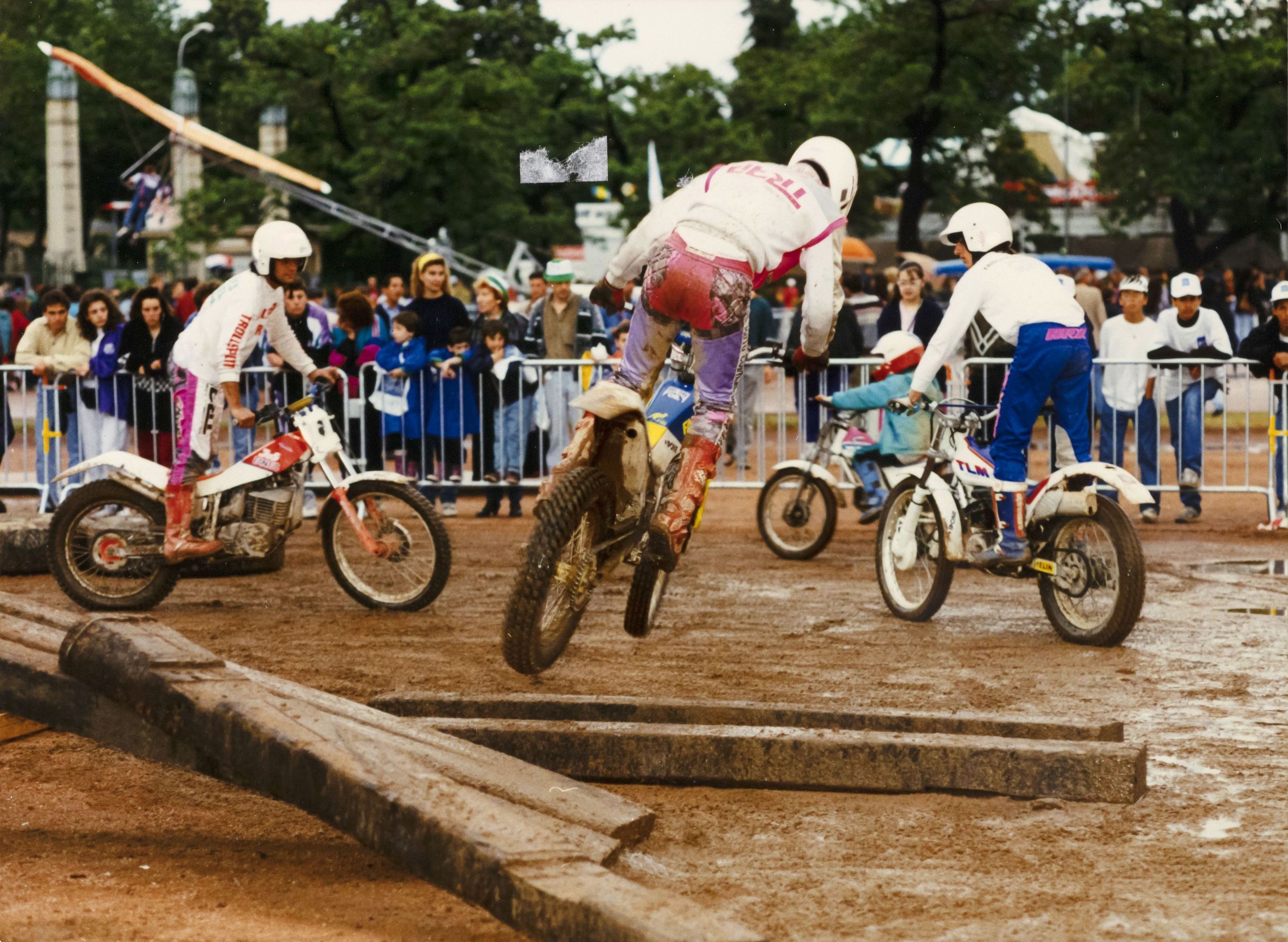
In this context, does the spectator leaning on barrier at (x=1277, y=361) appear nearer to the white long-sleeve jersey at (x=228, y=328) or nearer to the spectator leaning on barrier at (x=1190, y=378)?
the spectator leaning on barrier at (x=1190, y=378)

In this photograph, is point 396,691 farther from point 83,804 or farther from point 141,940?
point 141,940

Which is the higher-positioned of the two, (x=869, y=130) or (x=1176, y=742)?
(x=869, y=130)

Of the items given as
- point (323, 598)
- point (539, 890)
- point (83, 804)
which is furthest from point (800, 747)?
point (323, 598)

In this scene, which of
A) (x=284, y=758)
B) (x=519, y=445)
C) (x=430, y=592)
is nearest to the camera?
(x=284, y=758)

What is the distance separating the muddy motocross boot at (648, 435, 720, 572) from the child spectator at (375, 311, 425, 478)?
7.36 meters

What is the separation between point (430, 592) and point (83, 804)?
4022mm

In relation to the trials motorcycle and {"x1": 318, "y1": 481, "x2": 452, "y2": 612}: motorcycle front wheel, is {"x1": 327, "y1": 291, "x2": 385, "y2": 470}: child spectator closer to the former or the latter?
{"x1": 318, "y1": 481, "x2": 452, "y2": 612}: motorcycle front wheel

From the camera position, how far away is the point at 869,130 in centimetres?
4197

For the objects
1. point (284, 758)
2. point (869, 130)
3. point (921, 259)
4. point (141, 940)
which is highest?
point (869, 130)

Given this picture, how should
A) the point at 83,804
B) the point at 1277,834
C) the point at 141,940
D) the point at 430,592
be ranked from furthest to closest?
the point at 430,592 → the point at 83,804 → the point at 1277,834 → the point at 141,940

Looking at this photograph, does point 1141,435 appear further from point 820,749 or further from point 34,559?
point 820,749

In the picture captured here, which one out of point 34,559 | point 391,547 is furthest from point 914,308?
point 34,559

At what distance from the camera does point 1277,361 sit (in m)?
12.9

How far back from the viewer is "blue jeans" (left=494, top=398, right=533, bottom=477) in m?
14.1
